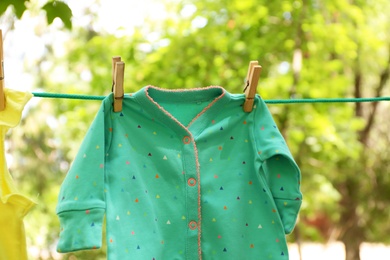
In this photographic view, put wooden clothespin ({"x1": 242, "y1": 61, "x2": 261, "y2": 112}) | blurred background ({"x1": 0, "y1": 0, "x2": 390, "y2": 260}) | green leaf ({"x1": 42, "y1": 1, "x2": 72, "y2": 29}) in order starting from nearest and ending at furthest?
wooden clothespin ({"x1": 242, "y1": 61, "x2": 261, "y2": 112}) < green leaf ({"x1": 42, "y1": 1, "x2": 72, "y2": 29}) < blurred background ({"x1": 0, "y1": 0, "x2": 390, "y2": 260})

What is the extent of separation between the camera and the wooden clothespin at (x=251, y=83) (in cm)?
147

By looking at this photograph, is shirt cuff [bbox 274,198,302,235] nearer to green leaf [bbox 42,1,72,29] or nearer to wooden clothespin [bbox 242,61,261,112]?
wooden clothespin [bbox 242,61,261,112]

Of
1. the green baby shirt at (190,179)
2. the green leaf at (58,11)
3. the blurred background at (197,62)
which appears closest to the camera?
the green baby shirt at (190,179)

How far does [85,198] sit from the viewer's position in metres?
1.29

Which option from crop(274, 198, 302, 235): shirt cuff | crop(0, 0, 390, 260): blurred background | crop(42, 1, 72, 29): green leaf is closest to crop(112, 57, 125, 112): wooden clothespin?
crop(274, 198, 302, 235): shirt cuff

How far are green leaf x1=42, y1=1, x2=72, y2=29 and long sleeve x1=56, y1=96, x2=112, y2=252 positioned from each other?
0.64 m

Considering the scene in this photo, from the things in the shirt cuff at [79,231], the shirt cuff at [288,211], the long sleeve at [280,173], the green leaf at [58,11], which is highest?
the green leaf at [58,11]

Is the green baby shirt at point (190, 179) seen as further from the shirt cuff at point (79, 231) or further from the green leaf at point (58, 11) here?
the green leaf at point (58, 11)

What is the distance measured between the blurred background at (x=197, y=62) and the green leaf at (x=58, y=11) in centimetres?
54

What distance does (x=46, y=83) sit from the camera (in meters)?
5.09

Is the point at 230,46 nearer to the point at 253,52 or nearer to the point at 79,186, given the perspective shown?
the point at 253,52

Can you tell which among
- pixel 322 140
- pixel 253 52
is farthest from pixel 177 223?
pixel 322 140

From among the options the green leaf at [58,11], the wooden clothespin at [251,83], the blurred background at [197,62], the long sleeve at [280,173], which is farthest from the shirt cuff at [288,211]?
the blurred background at [197,62]

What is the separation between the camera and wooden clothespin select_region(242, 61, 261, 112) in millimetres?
1465
